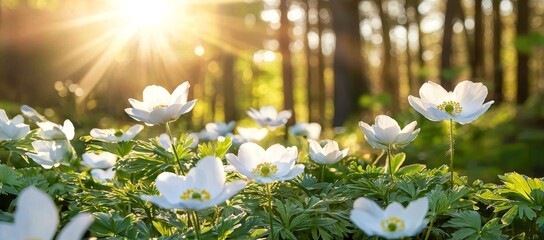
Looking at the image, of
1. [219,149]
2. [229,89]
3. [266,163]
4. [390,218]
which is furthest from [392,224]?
[229,89]

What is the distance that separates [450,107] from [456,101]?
99mm

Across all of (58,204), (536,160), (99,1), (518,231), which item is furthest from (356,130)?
(99,1)

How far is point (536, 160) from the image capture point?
31.4ft

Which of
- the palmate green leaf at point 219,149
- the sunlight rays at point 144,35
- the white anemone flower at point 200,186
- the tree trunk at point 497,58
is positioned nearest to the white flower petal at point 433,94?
the palmate green leaf at point 219,149

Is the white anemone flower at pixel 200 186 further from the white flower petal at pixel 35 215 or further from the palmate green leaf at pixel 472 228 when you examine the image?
the palmate green leaf at pixel 472 228

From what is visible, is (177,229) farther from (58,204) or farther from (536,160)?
(536,160)

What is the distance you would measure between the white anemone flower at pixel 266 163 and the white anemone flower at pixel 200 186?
164 mm

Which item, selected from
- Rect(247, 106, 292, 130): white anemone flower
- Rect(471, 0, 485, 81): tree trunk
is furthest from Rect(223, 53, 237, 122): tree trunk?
Rect(247, 106, 292, 130): white anemone flower

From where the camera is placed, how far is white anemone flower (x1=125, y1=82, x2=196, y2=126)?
5.41 feet

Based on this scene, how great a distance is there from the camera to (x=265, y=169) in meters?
1.51

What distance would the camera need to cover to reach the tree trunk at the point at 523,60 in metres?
13.6

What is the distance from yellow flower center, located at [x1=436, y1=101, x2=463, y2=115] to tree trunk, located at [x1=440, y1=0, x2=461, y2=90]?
10.1 m

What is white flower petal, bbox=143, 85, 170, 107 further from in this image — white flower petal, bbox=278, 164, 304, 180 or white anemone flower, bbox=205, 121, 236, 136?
white anemone flower, bbox=205, 121, 236, 136

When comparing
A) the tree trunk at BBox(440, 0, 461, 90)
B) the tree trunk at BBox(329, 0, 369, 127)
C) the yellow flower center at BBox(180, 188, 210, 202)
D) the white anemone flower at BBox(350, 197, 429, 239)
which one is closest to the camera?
the white anemone flower at BBox(350, 197, 429, 239)
